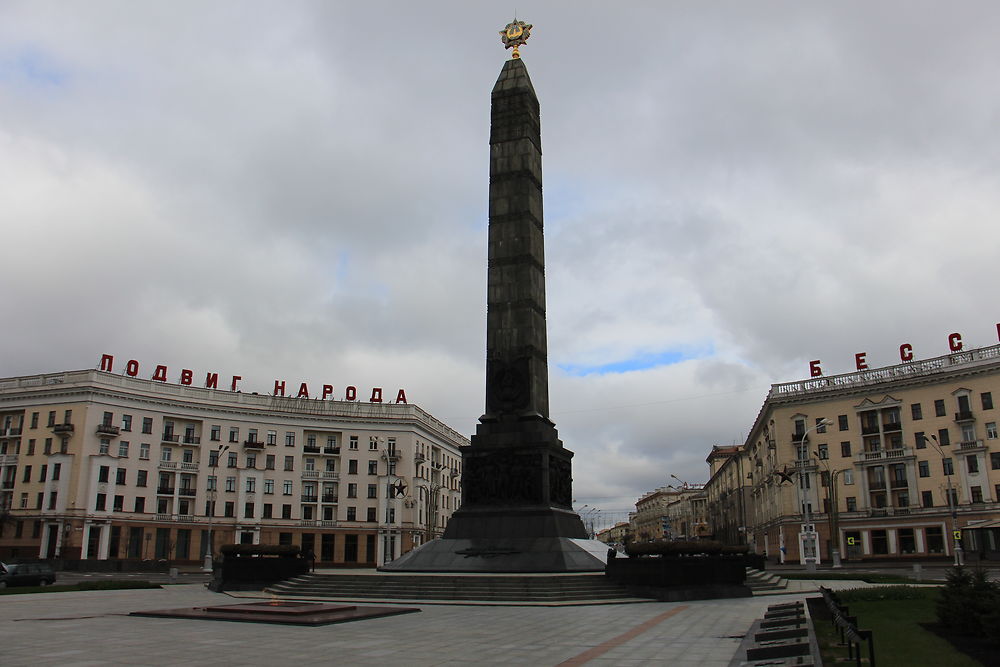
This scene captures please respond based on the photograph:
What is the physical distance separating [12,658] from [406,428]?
211ft

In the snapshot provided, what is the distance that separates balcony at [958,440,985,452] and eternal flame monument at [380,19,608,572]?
39.1m

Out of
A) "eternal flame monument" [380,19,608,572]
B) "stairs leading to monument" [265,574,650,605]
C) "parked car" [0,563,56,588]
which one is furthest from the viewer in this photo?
"parked car" [0,563,56,588]

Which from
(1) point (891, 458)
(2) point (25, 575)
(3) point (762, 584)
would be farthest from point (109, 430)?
(1) point (891, 458)

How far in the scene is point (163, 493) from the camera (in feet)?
216

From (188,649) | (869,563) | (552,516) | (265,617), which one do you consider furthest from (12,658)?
(869,563)

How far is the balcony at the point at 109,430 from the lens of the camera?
203 feet

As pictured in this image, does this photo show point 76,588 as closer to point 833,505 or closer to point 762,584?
point 762,584

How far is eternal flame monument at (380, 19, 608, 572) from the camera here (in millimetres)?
26578

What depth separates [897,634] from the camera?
491 inches

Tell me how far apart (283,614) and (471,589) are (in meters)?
7.27

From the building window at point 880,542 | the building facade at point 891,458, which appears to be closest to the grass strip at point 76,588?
the building facade at point 891,458

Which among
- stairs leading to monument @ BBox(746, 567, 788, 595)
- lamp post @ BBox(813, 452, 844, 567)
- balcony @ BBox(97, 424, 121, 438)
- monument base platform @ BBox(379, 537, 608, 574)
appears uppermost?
balcony @ BBox(97, 424, 121, 438)

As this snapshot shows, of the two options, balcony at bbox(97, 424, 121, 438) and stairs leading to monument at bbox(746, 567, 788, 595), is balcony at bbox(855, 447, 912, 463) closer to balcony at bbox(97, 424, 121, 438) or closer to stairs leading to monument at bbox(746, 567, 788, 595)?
stairs leading to monument at bbox(746, 567, 788, 595)

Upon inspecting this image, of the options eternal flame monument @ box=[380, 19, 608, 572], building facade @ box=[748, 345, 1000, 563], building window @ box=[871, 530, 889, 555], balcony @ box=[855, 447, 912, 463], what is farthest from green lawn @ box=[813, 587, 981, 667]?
building window @ box=[871, 530, 889, 555]
